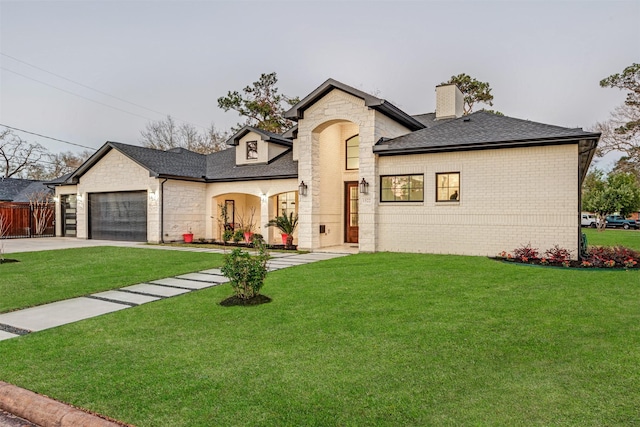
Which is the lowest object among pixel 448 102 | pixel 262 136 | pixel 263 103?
pixel 262 136

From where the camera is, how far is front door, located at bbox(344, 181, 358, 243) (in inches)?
572

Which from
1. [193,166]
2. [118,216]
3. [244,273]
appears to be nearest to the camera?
[244,273]

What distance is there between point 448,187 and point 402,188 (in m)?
1.40

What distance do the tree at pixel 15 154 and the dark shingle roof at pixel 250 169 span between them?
93.5ft

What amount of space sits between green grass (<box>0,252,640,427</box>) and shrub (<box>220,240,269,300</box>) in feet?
1.28

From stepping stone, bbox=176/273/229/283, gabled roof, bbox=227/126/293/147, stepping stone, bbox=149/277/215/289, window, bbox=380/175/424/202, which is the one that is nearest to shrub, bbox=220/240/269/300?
stepping stone, bbox=149/277/215/289

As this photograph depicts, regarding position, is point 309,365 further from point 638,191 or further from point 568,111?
point 568,111

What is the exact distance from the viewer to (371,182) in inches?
472

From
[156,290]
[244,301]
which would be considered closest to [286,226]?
[156,290]

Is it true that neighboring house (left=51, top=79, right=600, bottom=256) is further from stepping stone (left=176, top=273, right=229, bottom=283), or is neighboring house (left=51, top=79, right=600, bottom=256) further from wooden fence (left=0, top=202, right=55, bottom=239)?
stepping stone (left=176, top=273, right=229, bottom=283)

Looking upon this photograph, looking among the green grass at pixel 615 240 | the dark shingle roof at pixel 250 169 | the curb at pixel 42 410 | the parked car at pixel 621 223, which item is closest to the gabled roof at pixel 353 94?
the dark shingle roof at pixel 250 169

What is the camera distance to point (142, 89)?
109ft

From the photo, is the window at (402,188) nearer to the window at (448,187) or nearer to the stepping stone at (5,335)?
the window at (448,187)

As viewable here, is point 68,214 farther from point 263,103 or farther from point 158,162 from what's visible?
point 263,103
